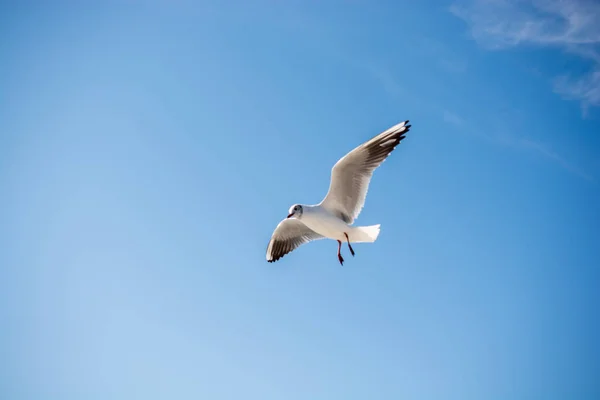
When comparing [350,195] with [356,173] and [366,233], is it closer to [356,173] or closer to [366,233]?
[356,173]

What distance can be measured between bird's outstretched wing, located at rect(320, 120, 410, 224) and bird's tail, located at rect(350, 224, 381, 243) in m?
0.52

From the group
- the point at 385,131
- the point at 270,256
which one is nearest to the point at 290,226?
the point at 270,256

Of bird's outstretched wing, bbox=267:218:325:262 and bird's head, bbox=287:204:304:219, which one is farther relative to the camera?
bird's outstretched wing, bbox=267:218:325:262

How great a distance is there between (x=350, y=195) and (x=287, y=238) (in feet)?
6.93

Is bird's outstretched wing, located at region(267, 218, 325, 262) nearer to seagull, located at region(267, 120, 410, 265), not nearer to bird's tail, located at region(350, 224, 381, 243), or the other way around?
seagull, located at region(267, 120, 410, 265)

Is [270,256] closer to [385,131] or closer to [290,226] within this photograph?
[290,226]

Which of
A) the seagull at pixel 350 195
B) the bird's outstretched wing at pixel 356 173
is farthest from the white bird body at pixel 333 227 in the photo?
the bird's outstretched wing at pixel 356 173

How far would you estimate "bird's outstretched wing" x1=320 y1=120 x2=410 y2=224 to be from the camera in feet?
29.0

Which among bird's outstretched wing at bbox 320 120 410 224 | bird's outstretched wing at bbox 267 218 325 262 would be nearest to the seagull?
bird's outstretched wing at bbox 320 120 410 224

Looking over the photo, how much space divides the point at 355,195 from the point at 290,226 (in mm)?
1877

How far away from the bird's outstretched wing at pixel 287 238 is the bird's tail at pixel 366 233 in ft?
5.79

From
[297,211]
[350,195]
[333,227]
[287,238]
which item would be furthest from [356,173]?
[287,238]

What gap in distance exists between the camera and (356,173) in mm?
9141

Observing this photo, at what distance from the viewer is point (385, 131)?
29.1ft
